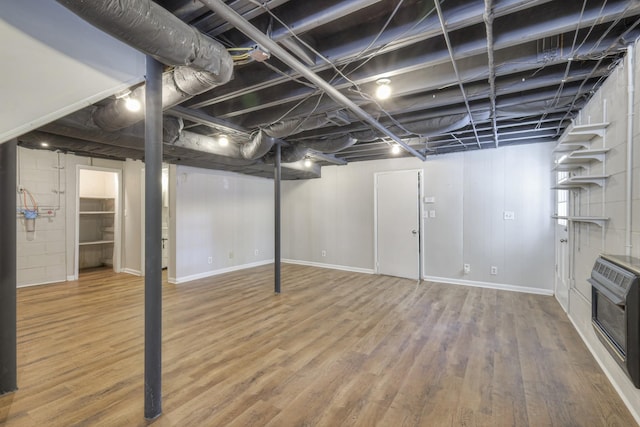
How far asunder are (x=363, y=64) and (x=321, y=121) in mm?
981

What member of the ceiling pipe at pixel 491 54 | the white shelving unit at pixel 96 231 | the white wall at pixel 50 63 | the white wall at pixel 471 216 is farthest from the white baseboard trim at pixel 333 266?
the white wall at pixel 50 63

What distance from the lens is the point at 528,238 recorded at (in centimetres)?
462

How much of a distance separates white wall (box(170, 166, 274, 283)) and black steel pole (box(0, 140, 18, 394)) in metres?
3.16

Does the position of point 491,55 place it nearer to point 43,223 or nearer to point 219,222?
point 219,222

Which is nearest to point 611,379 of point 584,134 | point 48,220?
point 584,134

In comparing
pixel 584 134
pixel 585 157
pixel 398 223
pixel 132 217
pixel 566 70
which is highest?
pixel 566 70

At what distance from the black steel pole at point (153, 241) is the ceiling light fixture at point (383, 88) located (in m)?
1.73

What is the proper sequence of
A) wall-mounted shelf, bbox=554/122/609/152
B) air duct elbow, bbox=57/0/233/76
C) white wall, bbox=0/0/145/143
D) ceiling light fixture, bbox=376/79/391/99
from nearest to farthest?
air duct elbow, bbox=57/0/233/76 → white wall, bbox=0/0/145/143 → wall-mounted shelf, bbox=554/122/609/152 → ceiling light fixture, bbox=376/79/391/99

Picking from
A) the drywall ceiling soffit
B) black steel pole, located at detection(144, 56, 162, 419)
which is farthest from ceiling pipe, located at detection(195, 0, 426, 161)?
black steel pole, located at detection(144, 56, 162, 419)

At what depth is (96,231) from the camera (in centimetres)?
684

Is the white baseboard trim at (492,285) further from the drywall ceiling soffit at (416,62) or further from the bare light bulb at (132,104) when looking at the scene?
the bare light bulb at (132,104)

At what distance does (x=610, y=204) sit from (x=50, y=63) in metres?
3.92

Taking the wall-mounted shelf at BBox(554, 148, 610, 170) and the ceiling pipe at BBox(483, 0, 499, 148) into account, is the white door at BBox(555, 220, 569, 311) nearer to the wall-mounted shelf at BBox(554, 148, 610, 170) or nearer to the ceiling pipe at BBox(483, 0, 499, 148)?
the wall-mounted shelf at BBox(554, 148, 610, 170)

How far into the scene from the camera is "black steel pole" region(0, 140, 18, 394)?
2.06m
